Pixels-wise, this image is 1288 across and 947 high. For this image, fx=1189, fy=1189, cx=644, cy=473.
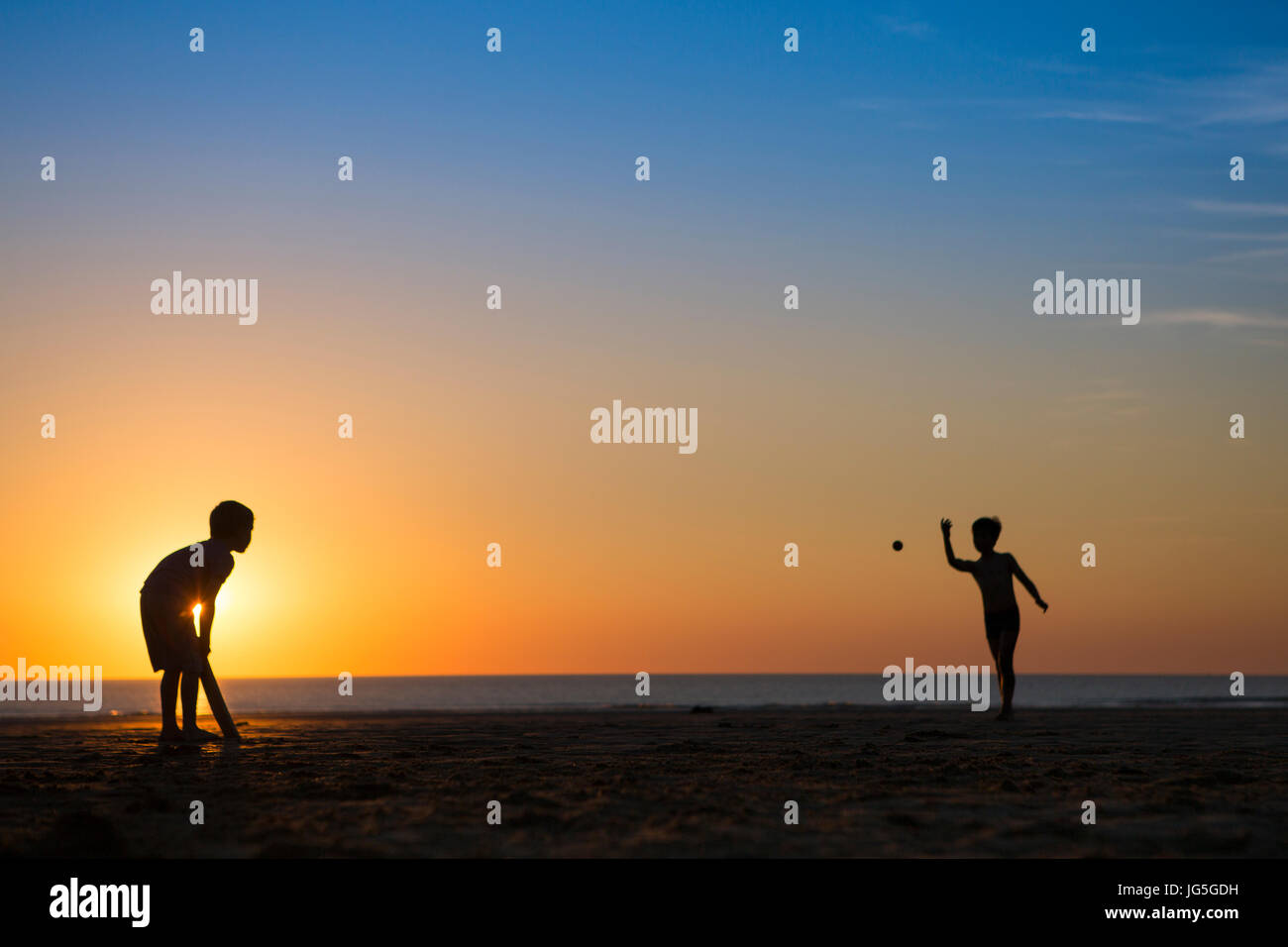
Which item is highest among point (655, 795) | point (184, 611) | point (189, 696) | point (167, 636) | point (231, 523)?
point (231, 523)

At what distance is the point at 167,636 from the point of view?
1149 centimetres

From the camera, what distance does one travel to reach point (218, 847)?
559cm

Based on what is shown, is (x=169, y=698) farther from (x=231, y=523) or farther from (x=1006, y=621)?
(x=1006, y=621)

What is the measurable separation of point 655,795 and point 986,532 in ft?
31.9

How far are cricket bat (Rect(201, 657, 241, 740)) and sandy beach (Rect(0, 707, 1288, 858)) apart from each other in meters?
0.36

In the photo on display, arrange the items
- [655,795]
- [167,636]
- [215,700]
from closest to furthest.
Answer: [655,795], [167,636], [215,700]

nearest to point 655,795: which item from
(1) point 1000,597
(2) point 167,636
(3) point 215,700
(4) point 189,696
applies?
(4) point 189,696

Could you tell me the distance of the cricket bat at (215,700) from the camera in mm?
11781

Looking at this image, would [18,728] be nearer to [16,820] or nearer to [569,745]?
[569,745]

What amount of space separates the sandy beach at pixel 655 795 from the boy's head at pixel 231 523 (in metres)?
2.05

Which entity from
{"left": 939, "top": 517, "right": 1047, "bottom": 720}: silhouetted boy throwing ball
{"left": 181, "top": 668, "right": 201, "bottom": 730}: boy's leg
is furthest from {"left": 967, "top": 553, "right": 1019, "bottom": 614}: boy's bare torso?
{"left": 181, "top": 668, "right": 201, "bottom": 730}: boy's leg

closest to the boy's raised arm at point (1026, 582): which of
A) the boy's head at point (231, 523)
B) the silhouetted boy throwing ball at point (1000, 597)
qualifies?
the silhouetted boy throwing ball at point (1000, 597)
